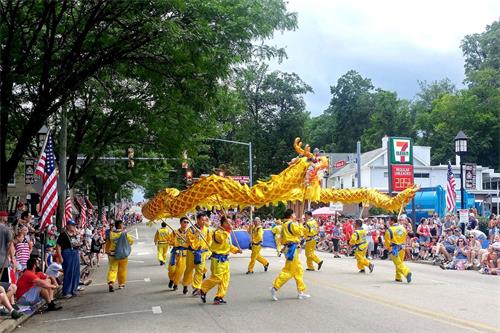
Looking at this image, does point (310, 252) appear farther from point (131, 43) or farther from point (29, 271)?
point (29, 271)

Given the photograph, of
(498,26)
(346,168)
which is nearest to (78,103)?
(346,168)

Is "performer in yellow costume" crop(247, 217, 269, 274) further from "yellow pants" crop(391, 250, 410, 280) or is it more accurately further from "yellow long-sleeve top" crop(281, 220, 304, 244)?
"yellow long-sleeve top" crop(281, 220, 304, 244)

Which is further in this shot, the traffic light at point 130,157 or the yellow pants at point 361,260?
the traffic light at point 130,157

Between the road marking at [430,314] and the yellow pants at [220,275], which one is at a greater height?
the yellow pants at [220,275]

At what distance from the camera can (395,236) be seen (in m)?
15.8

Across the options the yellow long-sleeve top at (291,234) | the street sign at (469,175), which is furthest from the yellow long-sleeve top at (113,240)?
the street sign at (469,175)

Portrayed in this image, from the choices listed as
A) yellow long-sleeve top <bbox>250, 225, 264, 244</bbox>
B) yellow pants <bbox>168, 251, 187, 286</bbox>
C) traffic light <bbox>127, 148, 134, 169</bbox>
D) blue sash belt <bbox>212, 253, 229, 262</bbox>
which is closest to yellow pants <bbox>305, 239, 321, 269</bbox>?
yellow long-sleeve top <bbox>250, 225, 264, 244</bbox>

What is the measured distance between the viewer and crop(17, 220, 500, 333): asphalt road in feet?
31.3

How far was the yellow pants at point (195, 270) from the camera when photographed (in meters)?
13.6

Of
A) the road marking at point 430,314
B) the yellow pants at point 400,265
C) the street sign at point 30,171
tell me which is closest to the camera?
the road marking at point 430,314

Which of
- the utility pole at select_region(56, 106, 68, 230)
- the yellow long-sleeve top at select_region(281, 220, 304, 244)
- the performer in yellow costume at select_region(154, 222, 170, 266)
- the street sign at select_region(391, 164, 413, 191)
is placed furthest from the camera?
the street sign at select_region(391, 164, 413, 191)

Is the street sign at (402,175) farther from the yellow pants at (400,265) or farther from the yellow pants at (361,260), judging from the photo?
the yellow pants at (400,265)

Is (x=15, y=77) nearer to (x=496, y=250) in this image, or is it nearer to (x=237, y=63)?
(x=237, y=63)

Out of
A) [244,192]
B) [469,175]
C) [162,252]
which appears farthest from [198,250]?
[469,175]
